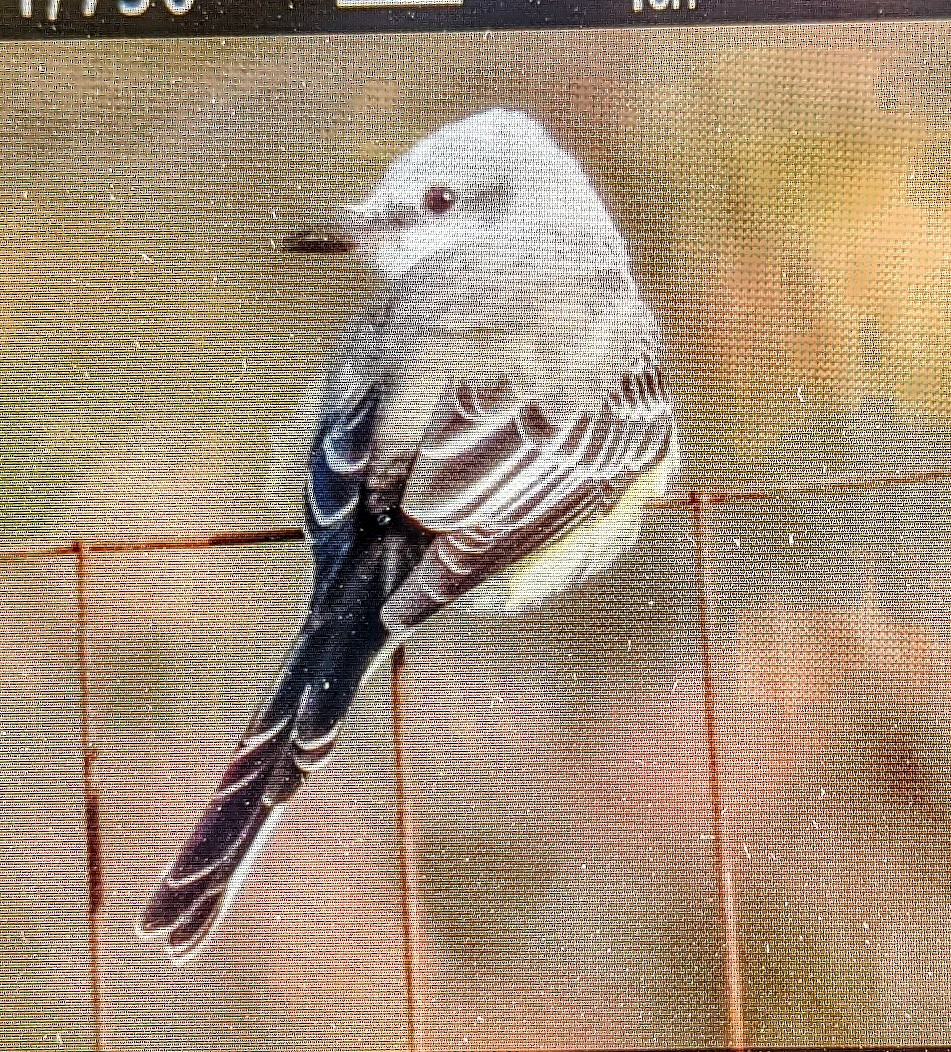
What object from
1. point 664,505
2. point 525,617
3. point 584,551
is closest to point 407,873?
point 525,617

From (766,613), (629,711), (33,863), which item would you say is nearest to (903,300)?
(766,613)

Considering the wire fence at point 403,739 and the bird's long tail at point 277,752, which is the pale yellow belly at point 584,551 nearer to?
the wire fence at point 403,739

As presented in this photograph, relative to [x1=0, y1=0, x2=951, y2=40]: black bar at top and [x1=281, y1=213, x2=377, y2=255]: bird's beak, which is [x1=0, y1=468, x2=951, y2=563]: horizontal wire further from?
[x1=0, y1=0, x2=951, y2=40]: black bar at top

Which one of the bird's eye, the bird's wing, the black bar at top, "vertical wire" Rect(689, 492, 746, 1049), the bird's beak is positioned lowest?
"vertical wire" Rect(689, 492, 746, 1049)

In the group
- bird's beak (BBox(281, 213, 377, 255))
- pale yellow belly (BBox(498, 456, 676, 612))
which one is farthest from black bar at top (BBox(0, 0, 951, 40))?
pale yellow belly (BBox(498, 456, 676, 612))

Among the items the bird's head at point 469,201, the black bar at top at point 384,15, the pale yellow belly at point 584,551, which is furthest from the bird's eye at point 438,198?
the pale yellow belly at point 584,551

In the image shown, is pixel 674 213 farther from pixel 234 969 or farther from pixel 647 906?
pixel 234 969

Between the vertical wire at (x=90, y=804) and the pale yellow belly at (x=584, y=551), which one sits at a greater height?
the pale yellow belly at (x=584, y=551)
